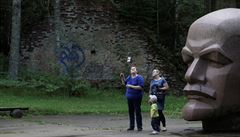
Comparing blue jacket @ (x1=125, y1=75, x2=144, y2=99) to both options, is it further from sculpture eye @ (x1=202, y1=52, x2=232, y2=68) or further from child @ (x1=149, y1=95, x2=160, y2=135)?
sculpture eye @ (x1=202, y1=52, x2=232, y2=68)

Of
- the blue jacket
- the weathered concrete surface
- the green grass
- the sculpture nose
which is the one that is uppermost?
the sculpture nose

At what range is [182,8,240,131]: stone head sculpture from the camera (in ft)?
39.9

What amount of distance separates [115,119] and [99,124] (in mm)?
1811

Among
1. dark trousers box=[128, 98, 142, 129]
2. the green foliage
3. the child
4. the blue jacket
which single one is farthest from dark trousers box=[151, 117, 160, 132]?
the green foliage

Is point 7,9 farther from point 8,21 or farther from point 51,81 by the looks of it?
point 51,81

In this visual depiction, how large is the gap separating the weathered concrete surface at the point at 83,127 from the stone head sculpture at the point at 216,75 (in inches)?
19.9

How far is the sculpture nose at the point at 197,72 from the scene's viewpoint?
12328mm

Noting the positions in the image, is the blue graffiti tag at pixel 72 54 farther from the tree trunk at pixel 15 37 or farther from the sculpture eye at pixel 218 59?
the sculpture eye at pixel 218 59

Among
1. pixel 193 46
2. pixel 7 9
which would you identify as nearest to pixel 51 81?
pixel 7 9

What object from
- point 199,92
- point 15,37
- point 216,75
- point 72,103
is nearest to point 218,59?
point 216,75

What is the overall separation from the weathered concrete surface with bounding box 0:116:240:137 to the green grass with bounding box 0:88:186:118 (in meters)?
1.51

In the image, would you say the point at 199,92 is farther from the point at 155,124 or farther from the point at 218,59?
the point at 155,124

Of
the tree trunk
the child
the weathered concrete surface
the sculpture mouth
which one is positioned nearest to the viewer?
the sculpture mouth

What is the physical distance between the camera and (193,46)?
12719 mm
